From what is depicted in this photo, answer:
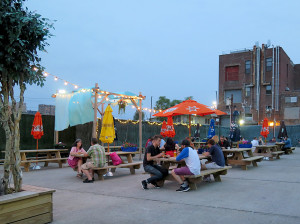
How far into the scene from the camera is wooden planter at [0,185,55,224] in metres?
4.37

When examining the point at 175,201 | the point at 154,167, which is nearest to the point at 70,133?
the point at 154,167

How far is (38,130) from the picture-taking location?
12.1 metres

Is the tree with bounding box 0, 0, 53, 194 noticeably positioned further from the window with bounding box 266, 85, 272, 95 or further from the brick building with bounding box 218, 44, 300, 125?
the window with bounding box 266, 85, 272, 95

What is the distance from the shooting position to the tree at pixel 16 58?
4578 millimetres

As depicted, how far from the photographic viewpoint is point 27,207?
464 centimetres

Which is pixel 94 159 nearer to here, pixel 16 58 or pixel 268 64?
pixel 16 58

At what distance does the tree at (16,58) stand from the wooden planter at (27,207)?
0.46 meters

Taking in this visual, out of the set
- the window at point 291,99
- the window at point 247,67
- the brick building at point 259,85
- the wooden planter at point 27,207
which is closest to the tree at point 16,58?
the wooden planter at point 27,207

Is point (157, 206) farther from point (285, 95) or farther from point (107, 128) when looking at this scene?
point (285, 95)

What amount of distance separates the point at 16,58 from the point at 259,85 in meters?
39.1

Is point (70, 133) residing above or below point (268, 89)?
below

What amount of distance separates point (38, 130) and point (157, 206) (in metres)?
7.71

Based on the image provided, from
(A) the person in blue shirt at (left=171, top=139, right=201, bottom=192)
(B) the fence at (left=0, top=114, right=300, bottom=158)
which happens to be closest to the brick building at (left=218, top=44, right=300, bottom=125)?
(B) the fence at (left=0, top=114, right=300, bottom=158)

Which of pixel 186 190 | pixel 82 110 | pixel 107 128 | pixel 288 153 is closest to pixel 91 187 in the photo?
pixel 186 190
